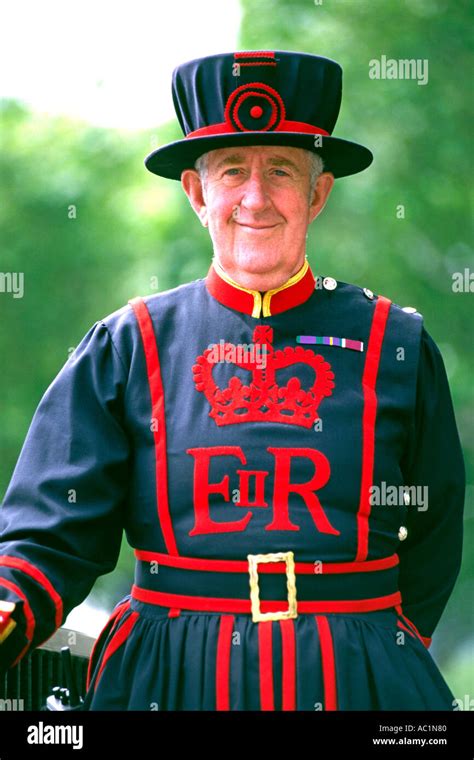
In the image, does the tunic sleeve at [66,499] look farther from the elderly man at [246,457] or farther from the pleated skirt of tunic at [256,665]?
the pleated skirt of tunic at [256,665]

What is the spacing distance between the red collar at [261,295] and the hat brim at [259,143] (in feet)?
0.77

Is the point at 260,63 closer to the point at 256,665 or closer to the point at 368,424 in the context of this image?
the point at 368,424

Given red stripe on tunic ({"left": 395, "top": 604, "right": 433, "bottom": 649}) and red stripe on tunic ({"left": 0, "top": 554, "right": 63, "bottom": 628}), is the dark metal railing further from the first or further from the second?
red stripe on tunic ({"left": 395, "top": 604, "right": 433, "bottom": 649})

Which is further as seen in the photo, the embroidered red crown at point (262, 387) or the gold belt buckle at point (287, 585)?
the embroidered red crown at point (262, 387)

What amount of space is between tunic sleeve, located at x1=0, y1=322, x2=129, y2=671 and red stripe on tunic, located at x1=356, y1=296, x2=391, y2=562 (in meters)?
0.48

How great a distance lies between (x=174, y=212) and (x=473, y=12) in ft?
9.99

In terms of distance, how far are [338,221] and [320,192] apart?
762 cm

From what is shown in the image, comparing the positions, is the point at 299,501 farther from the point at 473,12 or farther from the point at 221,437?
the point at 473,12

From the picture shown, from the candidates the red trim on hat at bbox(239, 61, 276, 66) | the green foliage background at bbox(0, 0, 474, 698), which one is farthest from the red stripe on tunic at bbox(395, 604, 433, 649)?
the green foliage background at bbox(0, 0, 474, 698)

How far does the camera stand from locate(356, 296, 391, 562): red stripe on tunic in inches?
109

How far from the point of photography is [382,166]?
10898mm

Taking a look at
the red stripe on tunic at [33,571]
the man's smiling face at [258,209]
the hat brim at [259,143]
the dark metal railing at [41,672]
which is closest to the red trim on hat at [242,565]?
the red stripe on tunic at [33,571]

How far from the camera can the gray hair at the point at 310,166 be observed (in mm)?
2896

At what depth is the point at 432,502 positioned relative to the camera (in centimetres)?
307
